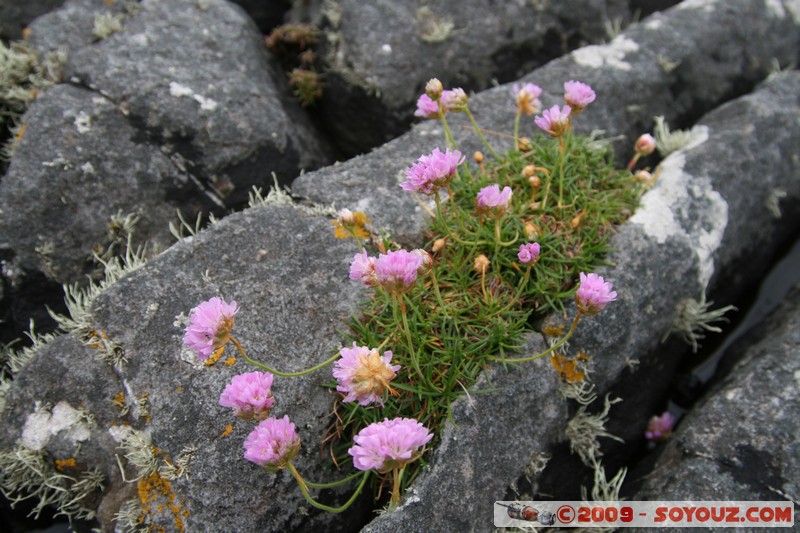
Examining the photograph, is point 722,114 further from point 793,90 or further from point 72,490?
point 72,490

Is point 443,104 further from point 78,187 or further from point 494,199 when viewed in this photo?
point 78,187

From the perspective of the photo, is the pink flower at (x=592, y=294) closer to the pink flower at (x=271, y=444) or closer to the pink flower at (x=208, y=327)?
the pink flower at (x=271, y=444)

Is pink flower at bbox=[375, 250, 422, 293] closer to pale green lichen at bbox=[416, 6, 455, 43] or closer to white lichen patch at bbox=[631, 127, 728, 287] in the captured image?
white lichen patch at bbox=[631, 127, 728, 287]

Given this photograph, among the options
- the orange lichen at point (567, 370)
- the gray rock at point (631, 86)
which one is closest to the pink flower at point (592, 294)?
the orange lichen at point (567, 370)

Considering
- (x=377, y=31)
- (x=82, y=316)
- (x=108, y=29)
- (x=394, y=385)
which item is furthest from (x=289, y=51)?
(x=394, y=385)

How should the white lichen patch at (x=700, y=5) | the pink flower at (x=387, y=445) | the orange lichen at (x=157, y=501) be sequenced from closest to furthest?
the pink flower at (x=387, y=445), the orange lichen at (x=157, y=501), the white lichen patch at (x=700, y=5)

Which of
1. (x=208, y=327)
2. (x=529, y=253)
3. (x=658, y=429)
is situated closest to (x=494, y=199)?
(x=529, y=253)

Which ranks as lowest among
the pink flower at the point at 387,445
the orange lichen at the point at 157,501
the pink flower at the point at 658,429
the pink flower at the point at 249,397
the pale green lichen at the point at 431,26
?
the pink flower at the point at 658,429
